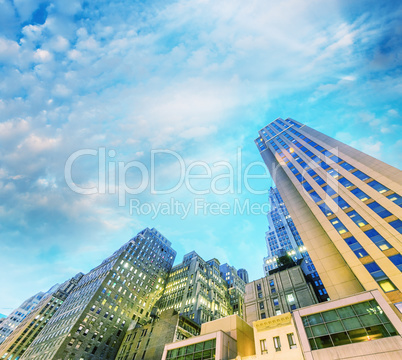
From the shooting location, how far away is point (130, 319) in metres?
78.6

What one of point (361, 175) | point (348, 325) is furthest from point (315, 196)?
point (348, 325)

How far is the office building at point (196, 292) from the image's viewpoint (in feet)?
250

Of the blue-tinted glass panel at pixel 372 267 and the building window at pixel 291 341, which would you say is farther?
the blue-tinted glass panel at pixel 372 267

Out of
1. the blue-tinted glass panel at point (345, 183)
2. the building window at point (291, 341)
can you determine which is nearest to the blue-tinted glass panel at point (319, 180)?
the blue-tinted glass panel at point (345, 183)

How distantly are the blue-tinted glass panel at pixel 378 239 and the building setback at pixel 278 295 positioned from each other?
17959 mm

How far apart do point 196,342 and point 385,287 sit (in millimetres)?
29415

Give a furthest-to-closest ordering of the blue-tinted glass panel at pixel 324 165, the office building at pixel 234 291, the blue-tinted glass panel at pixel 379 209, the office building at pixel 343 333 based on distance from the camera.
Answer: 1. the office building at pixel 234 291
2. the blue-tinted glass panel at pixel 324 165
3. the blue-tinted glass panel at pixel 379 209
4. the office building at pixel 343 333

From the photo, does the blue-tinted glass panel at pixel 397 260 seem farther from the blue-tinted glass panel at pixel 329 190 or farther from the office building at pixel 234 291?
the office building at pixel 234 291

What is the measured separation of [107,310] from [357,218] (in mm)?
82429

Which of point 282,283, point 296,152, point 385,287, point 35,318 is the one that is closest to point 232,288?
→ point 282,283

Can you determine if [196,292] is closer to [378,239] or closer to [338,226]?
[338,226]

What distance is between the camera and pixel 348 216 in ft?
135

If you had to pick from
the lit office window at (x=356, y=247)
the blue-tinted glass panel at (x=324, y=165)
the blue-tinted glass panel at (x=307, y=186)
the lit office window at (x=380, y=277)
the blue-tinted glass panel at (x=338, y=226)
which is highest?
the blue-tinted glass panel at (x=324, y=165)

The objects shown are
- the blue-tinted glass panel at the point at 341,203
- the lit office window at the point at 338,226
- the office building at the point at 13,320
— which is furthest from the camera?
the office building at the point at 13,320
